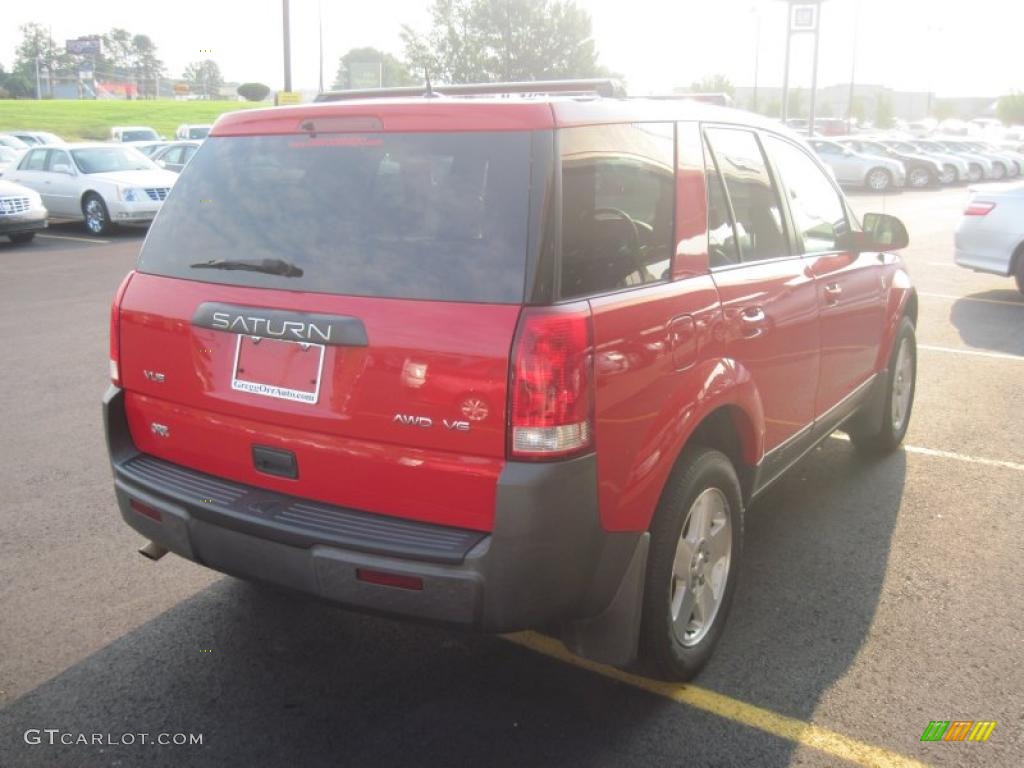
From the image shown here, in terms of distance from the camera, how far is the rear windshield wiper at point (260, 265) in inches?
121

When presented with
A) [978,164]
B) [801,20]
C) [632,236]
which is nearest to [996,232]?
[632,236]

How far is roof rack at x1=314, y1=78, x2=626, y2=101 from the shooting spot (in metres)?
3.77

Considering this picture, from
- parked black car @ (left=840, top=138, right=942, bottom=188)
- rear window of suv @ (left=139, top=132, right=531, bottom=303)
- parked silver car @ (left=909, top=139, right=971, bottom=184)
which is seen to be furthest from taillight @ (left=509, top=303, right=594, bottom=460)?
parked silver car @ (left=909, top=139, right=971, bottom=184)

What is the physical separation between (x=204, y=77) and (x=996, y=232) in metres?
145

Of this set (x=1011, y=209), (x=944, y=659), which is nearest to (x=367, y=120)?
(x=944, y=659)

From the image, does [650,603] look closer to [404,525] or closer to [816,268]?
[404,525]

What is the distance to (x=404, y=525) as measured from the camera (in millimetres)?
2873

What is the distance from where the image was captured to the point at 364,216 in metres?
3.00

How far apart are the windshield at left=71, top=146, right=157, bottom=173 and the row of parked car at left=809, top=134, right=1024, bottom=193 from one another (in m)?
19.5

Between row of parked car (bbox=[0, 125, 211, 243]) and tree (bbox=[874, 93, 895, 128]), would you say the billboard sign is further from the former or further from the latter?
row of parked car (bbox=[0, 125, 211, 243])

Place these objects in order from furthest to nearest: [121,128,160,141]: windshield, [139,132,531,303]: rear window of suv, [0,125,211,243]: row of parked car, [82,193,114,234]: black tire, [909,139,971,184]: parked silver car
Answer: [909,139,971,184]: parked silver car < [121,128,160,141]: windshield < [82,193,114,234]: black tire < [0,125,211,243]: row of parked car < [139,132,531,303]: rear window of suv

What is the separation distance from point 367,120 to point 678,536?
62.9 inches

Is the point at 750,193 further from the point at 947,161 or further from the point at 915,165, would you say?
the point at 947,161

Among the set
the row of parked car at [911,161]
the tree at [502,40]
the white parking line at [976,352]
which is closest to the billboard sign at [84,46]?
the tree at [502,40]
